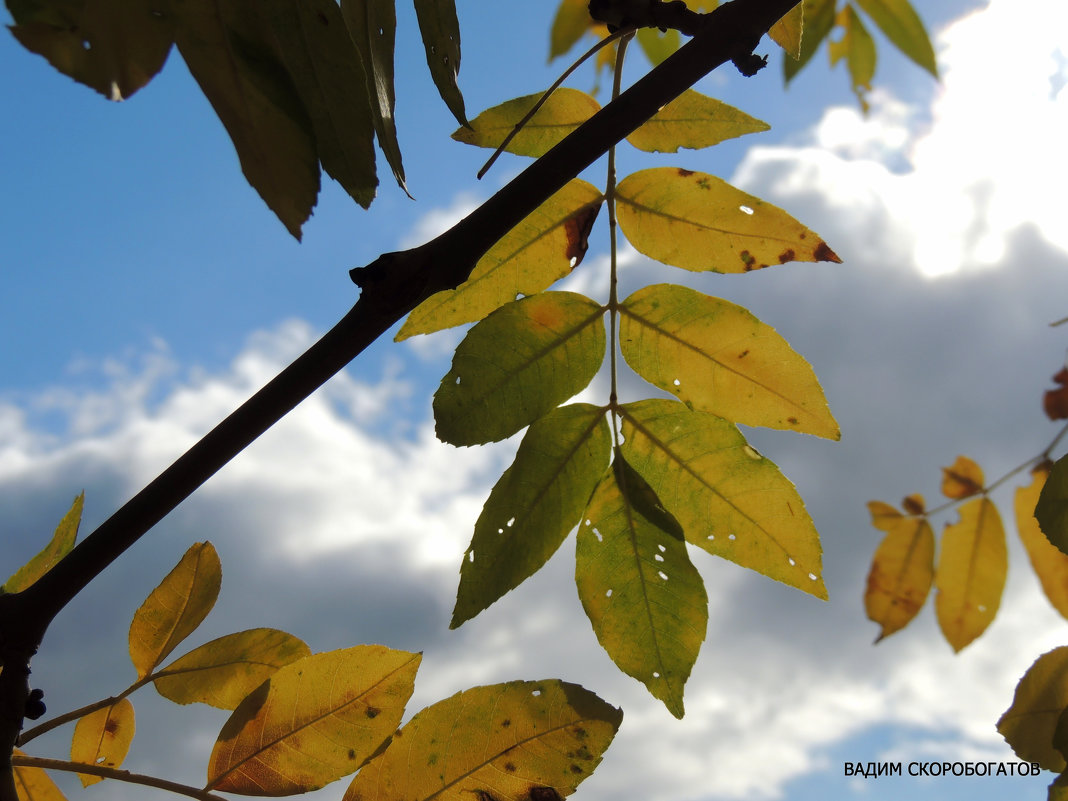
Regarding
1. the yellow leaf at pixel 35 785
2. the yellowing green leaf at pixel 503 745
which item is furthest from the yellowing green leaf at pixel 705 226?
the yellow leaf at pixel 35 785

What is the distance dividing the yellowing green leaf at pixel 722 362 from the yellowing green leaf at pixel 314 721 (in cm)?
43

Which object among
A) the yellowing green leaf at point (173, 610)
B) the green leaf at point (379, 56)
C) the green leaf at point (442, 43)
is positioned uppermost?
the green leaf at point (442, 43)

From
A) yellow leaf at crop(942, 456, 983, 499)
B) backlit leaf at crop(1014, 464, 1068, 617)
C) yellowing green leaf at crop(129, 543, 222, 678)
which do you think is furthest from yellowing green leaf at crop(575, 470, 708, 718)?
yellow leaf at crop(942, 456, 983, 499)

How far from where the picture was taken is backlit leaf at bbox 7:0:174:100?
0.47 meters

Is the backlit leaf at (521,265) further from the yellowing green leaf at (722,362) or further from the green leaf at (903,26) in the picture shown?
the green leaf at (903,26)

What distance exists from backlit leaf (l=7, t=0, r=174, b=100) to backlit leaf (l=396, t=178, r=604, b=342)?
45cm

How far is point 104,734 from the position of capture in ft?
2.83

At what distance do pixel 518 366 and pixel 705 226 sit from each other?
0.95 feet

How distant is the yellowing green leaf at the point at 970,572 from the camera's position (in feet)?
5.17

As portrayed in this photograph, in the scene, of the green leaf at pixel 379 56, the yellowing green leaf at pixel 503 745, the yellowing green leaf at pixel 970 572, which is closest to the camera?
the green leaf at pixel 379 56

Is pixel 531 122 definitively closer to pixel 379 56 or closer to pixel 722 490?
pixel 379 56

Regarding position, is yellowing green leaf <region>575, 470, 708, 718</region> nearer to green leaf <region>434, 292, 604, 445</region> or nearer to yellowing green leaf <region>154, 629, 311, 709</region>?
green leaf <region>434, 292, 604, 445</region>

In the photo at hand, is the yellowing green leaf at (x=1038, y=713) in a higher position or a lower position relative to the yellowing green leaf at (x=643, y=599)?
lower

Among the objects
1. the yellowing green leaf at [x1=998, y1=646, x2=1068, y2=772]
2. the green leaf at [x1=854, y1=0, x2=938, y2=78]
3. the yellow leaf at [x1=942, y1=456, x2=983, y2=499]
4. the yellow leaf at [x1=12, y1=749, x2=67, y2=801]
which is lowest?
the yellowing green leaf at [x1=998, y1=646, x2=1068, y2=772]
